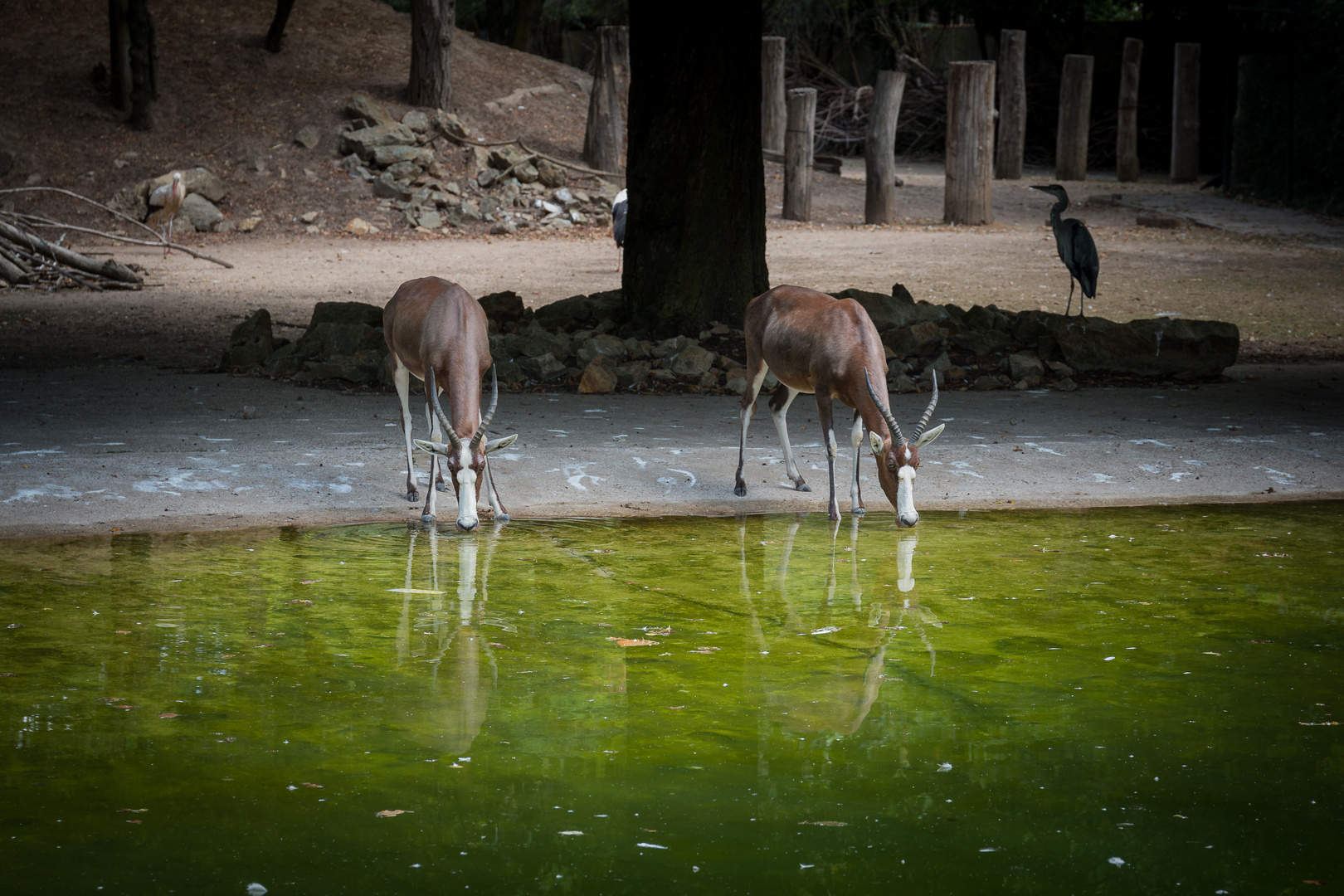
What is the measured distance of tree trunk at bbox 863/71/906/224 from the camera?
2384 cm

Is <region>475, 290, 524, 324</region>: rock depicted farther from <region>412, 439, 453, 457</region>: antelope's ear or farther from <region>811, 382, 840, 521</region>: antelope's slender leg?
<region>412, 439, 453, 457</region>: antelope's ear

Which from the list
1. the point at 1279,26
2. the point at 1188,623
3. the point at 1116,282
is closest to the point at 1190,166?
the point at 1279,26

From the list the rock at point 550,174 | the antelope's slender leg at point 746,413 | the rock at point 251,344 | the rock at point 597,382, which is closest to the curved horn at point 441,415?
the antelope's slender leg at point 746,413

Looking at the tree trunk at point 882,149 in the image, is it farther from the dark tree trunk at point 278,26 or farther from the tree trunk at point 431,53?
the dark tree trunk at point 278,26

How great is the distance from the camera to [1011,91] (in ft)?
93.7

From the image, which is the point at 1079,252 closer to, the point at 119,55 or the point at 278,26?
the point at 119,55

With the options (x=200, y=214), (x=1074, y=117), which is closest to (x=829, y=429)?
(x=200, y=214)

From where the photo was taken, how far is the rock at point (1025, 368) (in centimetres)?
→ 1214

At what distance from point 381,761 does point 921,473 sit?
5.05 meters

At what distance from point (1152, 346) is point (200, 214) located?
16.9 metres

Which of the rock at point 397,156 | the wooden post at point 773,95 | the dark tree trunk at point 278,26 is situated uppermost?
the dark tree trunk at point 278,26

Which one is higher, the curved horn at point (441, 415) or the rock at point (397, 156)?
the rock at point (397, 156)

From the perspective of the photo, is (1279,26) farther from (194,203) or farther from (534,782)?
(534,782)

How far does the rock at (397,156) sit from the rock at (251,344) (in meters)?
13.7
